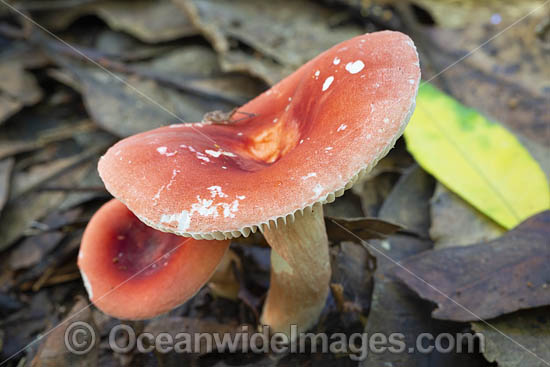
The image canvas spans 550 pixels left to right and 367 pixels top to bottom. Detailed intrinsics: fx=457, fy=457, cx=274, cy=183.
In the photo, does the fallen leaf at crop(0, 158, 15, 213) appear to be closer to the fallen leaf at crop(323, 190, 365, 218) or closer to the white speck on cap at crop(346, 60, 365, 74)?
the fallen leaf at crop(323, 190, 365, 218)

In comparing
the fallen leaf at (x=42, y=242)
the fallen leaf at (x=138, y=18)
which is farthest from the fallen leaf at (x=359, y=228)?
the fallen leaf at (x=138, y=18)

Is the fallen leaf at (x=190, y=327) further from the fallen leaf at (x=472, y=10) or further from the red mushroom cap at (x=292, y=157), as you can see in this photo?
the fallen leaf at (x=472, y=10)

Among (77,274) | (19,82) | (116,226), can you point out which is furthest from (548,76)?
(19,82)

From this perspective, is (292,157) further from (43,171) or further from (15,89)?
(15,89)

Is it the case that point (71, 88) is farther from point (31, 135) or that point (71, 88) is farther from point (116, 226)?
point (116, 226)

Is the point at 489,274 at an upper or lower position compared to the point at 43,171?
upper

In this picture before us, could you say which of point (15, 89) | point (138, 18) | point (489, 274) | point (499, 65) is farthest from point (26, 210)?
point (499, 65)
